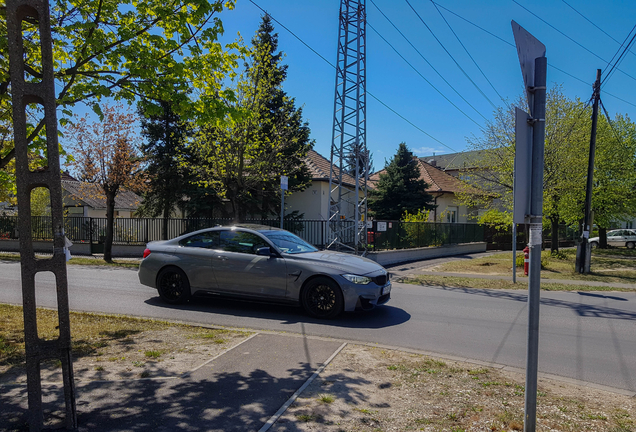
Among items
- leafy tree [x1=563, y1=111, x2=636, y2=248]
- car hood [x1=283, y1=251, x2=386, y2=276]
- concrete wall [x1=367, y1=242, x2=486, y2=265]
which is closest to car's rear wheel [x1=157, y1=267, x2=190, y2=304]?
car hood [x1=283, y1=251, x2=386, y2=276]

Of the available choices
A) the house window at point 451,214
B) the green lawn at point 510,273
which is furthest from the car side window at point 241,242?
the house window at point 451,214

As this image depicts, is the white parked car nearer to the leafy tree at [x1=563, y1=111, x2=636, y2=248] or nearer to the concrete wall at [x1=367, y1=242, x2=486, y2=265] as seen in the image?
the leafy tree at [x1=563, y1=111, x2=636, y2=248]

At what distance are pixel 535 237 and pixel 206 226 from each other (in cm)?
1890

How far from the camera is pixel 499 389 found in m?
4.39

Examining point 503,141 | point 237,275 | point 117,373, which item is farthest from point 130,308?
point 503,141

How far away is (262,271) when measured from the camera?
7.93 meters

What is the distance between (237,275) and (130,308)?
7.31 feet

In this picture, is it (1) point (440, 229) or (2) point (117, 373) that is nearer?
(2) point (117, 373)

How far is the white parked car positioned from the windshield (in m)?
34.8

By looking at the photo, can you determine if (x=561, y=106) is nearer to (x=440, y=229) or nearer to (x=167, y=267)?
(x=440, y=229)

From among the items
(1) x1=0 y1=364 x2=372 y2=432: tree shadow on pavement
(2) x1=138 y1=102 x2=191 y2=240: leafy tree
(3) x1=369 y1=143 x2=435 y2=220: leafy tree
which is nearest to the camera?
(1) x1=0 y1=364 x2=372 y2=432: tree shadow on pavement

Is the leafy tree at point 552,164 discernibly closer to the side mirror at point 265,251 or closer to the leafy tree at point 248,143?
the leafy tree at point 248,143

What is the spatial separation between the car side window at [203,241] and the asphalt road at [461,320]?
1.18 meters

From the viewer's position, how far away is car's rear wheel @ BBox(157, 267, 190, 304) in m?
8.59
